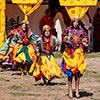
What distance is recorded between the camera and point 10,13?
21.1 metres

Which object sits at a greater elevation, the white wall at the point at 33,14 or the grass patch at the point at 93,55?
the white wall at the point at 33,14

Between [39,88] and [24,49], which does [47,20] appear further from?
[39,88]

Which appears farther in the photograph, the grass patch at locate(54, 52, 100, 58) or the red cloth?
the red cloth

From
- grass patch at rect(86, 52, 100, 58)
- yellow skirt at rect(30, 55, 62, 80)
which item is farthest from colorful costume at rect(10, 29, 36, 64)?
grass patch at rect(86, 52, 100, 58)

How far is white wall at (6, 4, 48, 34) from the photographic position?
21.1 metres

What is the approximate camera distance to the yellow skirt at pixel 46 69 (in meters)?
12.7

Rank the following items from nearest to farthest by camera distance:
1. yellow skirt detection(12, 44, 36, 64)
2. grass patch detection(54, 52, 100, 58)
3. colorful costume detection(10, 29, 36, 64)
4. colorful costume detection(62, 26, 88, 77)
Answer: colorful costume detection(62, 26, 88, 77), colorful costume detection(10, 29, 36, 64), yellow skirt detection(12, 44, 36, 64), grass patch detection(54, 52, 100, 58)

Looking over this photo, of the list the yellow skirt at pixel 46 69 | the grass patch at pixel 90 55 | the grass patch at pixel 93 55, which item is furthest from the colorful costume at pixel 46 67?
the grass patch at pixel 93 55

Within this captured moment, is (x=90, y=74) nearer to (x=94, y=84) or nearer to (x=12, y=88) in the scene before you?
(x=94, y=84)

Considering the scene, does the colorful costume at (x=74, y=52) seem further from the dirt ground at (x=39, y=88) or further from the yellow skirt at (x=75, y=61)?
the dirt ground at (x=39, y=88)

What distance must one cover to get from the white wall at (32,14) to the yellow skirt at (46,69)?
8.48 metres

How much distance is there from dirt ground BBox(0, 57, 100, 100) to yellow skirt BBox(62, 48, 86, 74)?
605 millimetres

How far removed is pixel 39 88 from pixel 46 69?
1.58ft

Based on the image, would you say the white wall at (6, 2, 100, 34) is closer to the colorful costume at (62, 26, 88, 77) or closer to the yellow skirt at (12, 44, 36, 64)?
the yellow skirt at (12, 44, 36, 64)
